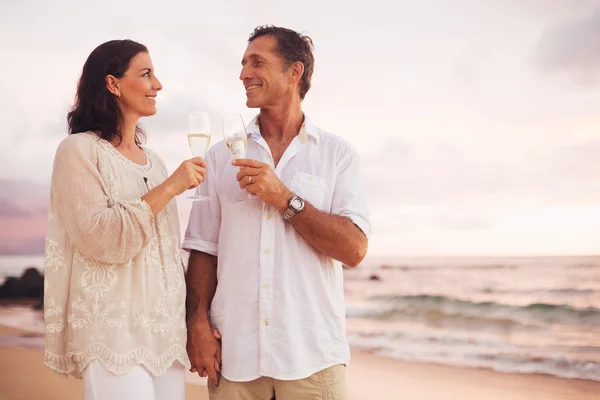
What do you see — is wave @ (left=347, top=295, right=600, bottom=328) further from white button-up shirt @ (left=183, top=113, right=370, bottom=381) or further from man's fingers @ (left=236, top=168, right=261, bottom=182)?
man's fingers @ (left=236, top=168, right=261, bottom=182)

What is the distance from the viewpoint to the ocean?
693 centimetres

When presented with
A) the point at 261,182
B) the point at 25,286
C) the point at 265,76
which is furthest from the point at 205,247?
the point at 25,286

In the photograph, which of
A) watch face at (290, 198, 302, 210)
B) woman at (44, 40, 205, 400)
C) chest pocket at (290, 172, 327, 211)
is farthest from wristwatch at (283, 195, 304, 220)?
woman at (44, 40, 205, 400)

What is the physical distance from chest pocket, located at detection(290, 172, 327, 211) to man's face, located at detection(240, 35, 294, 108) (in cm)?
31

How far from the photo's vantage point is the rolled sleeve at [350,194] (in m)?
2.31

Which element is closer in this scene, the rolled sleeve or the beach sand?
the rolled sleeve

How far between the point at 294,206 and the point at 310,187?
0.18 metres

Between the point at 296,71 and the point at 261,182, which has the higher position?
the point at 296,71

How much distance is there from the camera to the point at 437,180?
8023mm

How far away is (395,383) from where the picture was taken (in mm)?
5719

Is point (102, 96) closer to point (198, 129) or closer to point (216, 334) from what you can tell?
point (198, 129)

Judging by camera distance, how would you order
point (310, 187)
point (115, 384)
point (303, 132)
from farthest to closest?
point (303, 132)
point (310, 187)
point (115, 384)

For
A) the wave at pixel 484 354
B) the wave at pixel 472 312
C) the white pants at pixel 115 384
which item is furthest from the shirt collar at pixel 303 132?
the wave at pixel 472 312

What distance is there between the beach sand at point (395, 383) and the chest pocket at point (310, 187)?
3.16 meters
